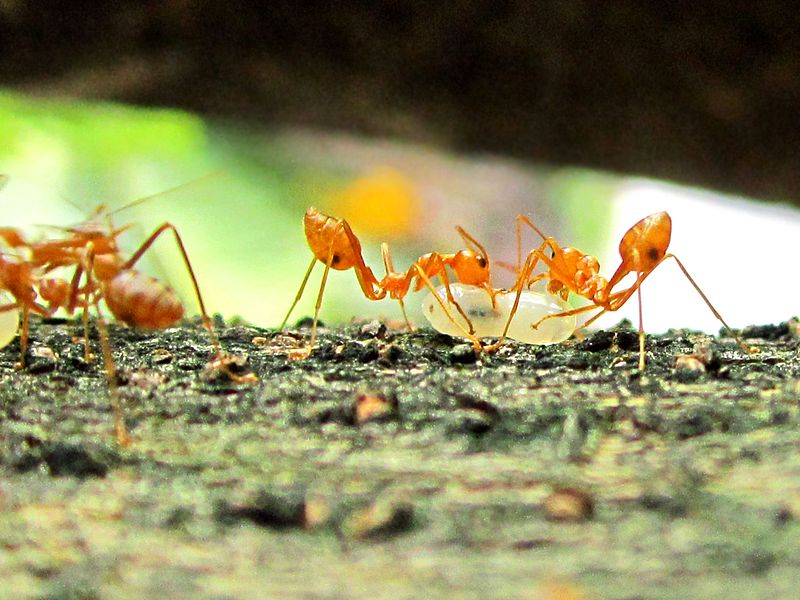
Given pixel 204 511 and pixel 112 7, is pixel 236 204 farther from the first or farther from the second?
pixel 204 511

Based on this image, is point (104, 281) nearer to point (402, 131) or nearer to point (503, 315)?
point (503, 315)

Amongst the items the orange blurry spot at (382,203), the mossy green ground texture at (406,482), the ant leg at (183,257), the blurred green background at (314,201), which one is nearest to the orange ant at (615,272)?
the mossy green ground texture at (406,482)

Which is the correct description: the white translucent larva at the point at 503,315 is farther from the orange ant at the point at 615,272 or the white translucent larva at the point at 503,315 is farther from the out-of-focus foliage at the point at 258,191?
the out-of-focus foliage at the point at 258,191

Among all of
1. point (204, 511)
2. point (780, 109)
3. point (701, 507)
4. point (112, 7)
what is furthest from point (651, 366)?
point (112, 7)

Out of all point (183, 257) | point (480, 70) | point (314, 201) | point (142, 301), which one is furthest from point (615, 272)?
point (314, 201)

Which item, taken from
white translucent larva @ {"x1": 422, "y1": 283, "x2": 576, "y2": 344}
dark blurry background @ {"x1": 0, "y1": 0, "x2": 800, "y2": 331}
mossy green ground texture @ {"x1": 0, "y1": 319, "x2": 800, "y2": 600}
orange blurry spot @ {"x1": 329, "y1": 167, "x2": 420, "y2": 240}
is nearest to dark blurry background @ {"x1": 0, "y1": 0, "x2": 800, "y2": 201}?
dark blurry background @ {"x1": 0, "y1": 0, "x2": 800, "y2": 331}
